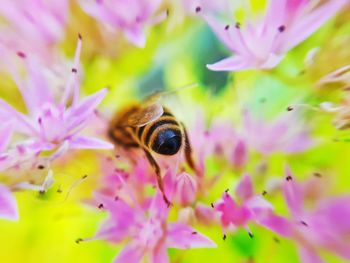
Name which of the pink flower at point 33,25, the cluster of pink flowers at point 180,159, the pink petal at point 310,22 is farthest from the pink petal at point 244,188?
the pink flower at point 33,25

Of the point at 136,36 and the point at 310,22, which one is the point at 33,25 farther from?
the point at 310,22

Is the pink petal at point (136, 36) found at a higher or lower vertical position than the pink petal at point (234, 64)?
higher

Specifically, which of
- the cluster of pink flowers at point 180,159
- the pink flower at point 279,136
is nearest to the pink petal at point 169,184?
the cluster of pink flowers at point 180,159

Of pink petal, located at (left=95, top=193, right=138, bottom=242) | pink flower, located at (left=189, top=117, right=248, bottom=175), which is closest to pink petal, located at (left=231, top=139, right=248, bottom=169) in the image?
pink flower, located at (left=189, top=117, right=248, bottom=175)

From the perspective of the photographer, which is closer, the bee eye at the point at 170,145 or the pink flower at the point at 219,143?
the bee eye at the point at 170,145

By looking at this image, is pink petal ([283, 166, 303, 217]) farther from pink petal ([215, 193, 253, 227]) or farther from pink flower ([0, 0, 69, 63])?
pink flower ([0, 0, 69, 63])

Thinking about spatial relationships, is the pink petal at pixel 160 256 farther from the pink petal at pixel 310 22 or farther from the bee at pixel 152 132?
the pink petal at pixel 310 22

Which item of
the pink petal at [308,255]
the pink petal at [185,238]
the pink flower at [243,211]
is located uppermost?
the pink flower at [243,211]

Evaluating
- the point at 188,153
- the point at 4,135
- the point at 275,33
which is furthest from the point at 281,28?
the point at 4,135
